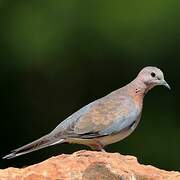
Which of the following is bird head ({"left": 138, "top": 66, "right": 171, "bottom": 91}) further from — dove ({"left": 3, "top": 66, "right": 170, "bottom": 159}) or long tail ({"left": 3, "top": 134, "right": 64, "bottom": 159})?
long tail ({"left": 3, "top": 134, "right": 64, "bottom": 159})

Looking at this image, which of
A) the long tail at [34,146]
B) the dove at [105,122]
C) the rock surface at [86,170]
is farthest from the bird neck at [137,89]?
the rock surface at [86,170]

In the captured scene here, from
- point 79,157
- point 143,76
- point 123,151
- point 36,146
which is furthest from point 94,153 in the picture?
point 123,151

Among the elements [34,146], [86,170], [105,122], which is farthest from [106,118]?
[86,170]

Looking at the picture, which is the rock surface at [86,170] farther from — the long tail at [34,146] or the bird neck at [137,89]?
the bird neck at [137,89]

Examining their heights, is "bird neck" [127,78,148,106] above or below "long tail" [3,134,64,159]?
above

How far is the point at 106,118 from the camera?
9008 millimetres

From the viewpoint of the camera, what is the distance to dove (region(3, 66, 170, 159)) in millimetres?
8734

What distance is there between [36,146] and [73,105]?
15.7 ft

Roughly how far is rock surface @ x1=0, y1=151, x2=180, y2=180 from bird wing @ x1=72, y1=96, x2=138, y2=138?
1282 mm

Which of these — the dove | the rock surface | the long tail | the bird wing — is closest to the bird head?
the dove

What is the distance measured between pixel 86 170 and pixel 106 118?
6.01 feet

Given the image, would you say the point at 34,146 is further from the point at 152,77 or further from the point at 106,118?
the point at 152,77

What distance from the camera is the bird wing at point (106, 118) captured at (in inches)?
347

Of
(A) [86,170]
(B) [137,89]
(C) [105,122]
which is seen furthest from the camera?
(B) [137,89]
